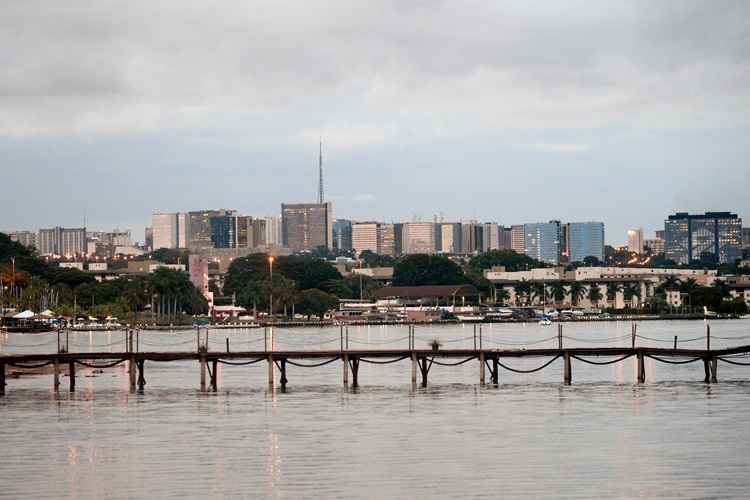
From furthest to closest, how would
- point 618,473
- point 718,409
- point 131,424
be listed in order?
point 718,409 < point 131,424 < point 618,473

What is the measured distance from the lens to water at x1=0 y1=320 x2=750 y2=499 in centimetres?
3466

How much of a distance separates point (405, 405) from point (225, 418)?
8.37 metres

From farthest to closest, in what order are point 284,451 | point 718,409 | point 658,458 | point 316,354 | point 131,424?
point 316,354 → point 718,409 → point 131,424 → point 284,451 → point 658,458

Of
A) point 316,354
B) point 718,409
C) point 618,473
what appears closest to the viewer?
point 618,473

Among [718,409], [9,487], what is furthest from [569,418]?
[9,487]

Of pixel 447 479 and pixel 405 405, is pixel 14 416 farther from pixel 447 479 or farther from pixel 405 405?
pixel 447 479

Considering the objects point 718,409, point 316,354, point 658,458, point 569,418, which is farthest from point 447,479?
point 316,354

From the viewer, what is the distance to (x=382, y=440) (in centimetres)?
4450

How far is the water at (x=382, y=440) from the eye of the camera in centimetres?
3466

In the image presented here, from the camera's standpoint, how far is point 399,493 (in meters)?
33.6

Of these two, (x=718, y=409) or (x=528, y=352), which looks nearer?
(x=718, y=409)

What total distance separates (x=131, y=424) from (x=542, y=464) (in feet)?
59.9

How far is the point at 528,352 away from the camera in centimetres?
6475

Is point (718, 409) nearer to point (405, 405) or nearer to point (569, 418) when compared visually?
point (569, 418)
